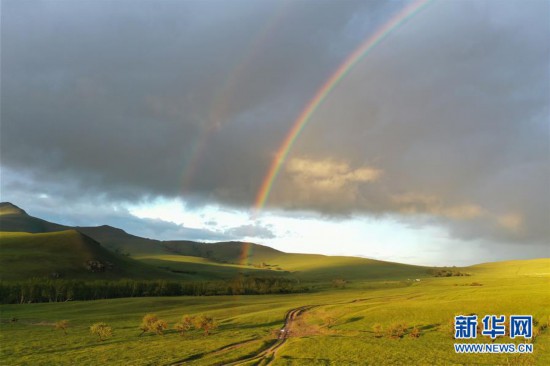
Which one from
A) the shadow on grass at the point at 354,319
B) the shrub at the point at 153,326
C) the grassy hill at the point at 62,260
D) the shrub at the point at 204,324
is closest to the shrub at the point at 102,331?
the shrub at the point at 153,326

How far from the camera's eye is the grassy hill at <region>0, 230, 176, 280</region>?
14388 cm

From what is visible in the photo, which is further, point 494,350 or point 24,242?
point 24,242

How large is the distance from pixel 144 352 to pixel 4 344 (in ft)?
52.0

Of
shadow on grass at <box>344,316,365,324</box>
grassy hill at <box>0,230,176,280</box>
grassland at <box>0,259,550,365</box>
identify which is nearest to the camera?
grassland at <box>0,259,550,365</box>

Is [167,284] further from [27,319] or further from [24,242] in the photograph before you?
[24,242]

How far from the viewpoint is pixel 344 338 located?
138ft

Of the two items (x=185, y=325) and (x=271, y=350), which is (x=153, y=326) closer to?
(x=185, y=325)

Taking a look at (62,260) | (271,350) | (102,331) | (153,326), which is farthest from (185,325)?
(62,260)

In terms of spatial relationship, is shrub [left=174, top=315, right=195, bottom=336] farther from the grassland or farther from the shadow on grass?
the shadow on grass

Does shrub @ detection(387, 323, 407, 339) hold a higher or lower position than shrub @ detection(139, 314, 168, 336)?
higher

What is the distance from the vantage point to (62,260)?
16062 cm

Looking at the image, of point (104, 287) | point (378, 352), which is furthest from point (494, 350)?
point (104, 287)

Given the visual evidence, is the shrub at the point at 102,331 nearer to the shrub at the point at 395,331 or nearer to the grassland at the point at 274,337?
the grassland at the point at 274,337

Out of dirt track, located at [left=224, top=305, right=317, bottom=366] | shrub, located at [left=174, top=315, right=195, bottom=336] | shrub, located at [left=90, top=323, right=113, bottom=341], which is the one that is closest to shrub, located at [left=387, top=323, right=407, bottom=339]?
dirt track, located at [left=224, top=305, right=317, bottom=366]
